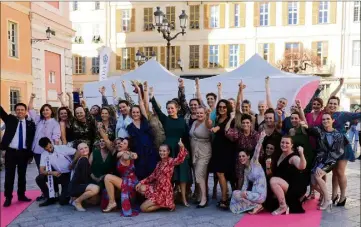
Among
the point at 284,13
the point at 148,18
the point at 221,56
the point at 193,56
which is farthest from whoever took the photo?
the point at 148,18

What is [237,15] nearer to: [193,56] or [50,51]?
[193,56]

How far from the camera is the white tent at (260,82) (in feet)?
37.8

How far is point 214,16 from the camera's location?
29266mm

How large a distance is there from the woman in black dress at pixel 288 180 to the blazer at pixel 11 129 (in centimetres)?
411

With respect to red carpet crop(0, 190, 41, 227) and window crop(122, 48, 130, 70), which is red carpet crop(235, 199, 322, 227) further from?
window crop(122, 48, 130, 70)

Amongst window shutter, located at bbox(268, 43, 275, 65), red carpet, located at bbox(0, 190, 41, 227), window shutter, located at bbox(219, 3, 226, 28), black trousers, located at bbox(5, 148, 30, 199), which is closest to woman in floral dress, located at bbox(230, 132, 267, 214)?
red carpet, located at bbox(0, 190, 41, 227)

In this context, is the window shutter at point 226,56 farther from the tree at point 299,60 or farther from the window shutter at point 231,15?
the tree at point 299,60

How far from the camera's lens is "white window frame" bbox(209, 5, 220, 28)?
95.6ft

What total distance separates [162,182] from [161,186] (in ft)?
0.23

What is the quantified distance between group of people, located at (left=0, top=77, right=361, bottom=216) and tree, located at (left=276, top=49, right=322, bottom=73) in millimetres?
19829

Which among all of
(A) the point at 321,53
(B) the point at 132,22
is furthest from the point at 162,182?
(B) the point at 132,22

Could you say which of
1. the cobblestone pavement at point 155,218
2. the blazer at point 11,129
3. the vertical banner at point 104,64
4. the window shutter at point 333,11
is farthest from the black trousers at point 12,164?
the window shutter at point 333,11

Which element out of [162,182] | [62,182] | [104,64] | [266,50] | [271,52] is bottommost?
[62,182]

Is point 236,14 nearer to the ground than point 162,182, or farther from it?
farther from it
